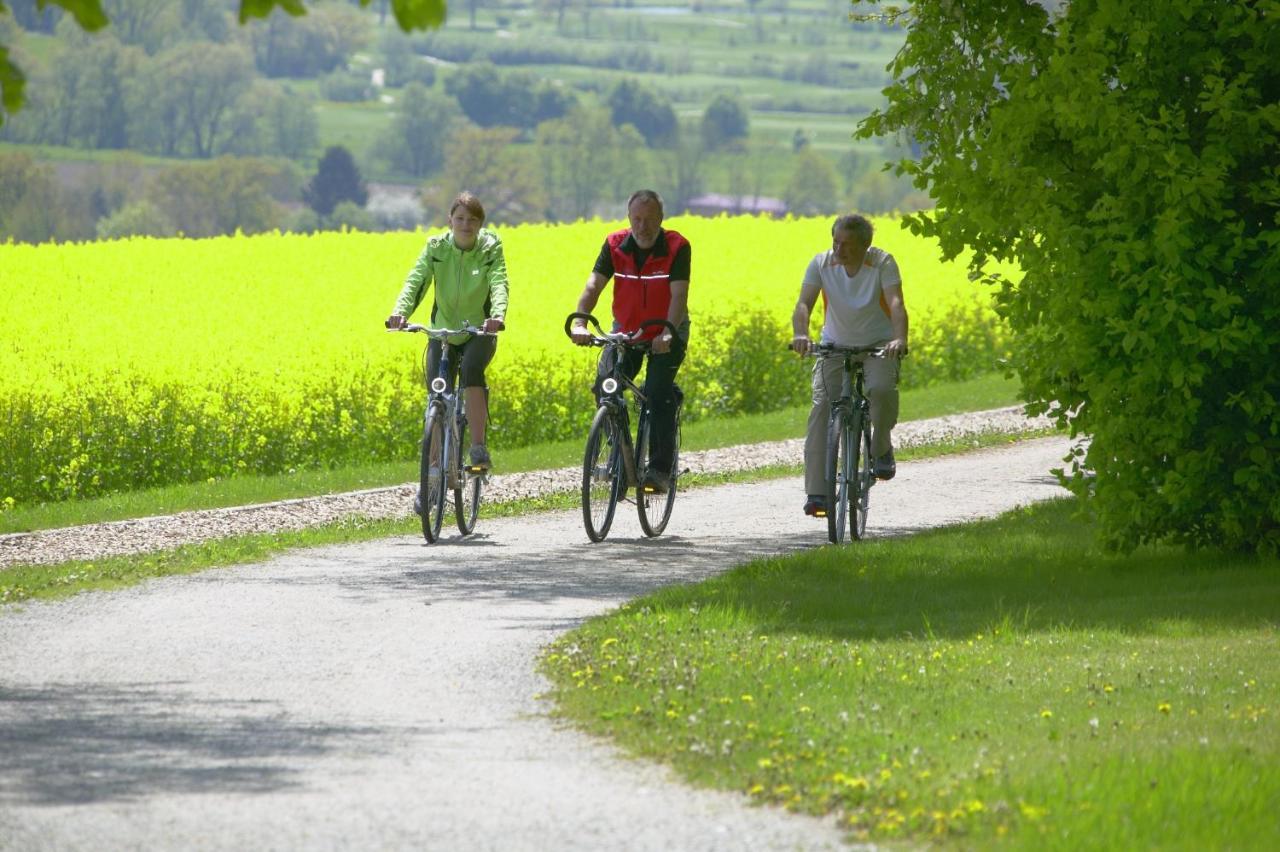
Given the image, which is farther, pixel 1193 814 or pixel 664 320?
pixel 664 320

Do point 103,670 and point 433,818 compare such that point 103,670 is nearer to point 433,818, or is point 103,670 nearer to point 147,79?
point 433,818

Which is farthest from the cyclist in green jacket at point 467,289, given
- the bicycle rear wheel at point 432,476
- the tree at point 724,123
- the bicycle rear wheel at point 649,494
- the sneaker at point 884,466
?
the tree at point 724,123

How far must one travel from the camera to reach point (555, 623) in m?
10.0

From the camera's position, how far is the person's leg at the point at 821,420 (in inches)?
504

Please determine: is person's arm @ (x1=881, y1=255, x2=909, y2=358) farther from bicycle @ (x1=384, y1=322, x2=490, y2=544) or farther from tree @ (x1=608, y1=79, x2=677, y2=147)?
tree @ (x1=608, y1=79, x2=677, y2=147)

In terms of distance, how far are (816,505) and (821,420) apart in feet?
1.64

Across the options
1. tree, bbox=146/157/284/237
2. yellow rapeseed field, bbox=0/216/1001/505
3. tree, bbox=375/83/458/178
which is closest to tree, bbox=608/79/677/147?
tree, bbox=375/83/458/178

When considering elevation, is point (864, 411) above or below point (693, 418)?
above

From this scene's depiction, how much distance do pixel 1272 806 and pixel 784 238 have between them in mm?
29565

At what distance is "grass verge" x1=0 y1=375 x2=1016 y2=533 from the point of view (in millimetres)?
16094

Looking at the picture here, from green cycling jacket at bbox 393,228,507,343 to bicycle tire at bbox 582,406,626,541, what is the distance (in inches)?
39.2

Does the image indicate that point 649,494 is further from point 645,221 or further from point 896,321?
point 896,321

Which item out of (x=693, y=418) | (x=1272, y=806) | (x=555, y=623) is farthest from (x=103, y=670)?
(x=693, y=418)

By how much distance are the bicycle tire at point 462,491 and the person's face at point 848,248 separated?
2510 mm
